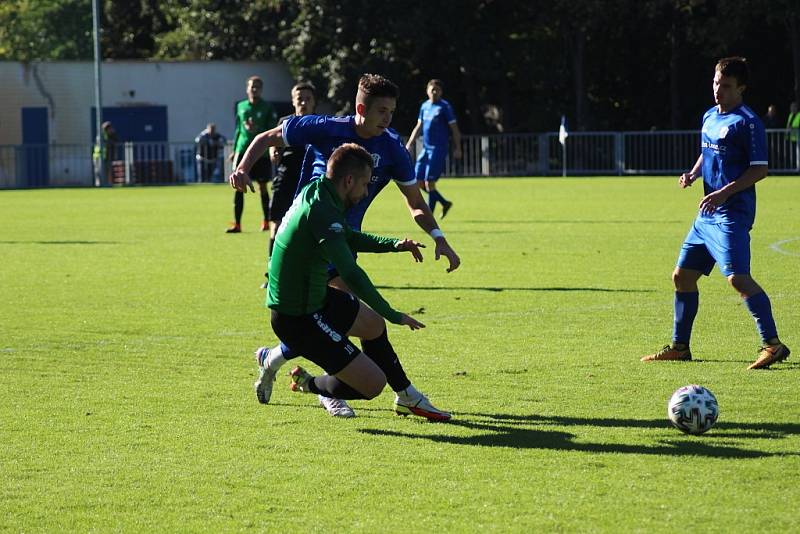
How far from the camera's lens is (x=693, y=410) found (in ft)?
21.6

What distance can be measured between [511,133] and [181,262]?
91.3ft

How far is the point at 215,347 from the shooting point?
9500 mm

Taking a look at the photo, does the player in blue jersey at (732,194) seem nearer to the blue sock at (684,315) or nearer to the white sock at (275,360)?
the blue sock at (684,315)

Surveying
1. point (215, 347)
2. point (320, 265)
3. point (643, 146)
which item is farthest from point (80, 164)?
point (320, 265)

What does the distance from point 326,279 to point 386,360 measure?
585mm

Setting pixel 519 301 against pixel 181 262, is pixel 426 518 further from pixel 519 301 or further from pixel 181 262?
pixel 181 262

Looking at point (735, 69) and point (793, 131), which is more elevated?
point (793, 131)

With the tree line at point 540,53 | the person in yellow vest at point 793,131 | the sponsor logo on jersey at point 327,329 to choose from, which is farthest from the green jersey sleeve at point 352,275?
the tree line at point 540,53

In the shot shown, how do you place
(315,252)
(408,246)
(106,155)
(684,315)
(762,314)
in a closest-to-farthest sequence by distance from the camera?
(408,246), (315,252), (762,314), (684,315), (106,155)

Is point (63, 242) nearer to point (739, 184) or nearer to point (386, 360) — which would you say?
point (739, 184)

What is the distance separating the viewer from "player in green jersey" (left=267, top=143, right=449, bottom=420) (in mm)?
6465

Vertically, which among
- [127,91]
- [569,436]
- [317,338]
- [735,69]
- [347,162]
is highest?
[127,91]

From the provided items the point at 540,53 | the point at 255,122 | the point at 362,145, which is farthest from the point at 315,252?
the point at 540,53

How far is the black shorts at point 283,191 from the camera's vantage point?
39.2 ft
